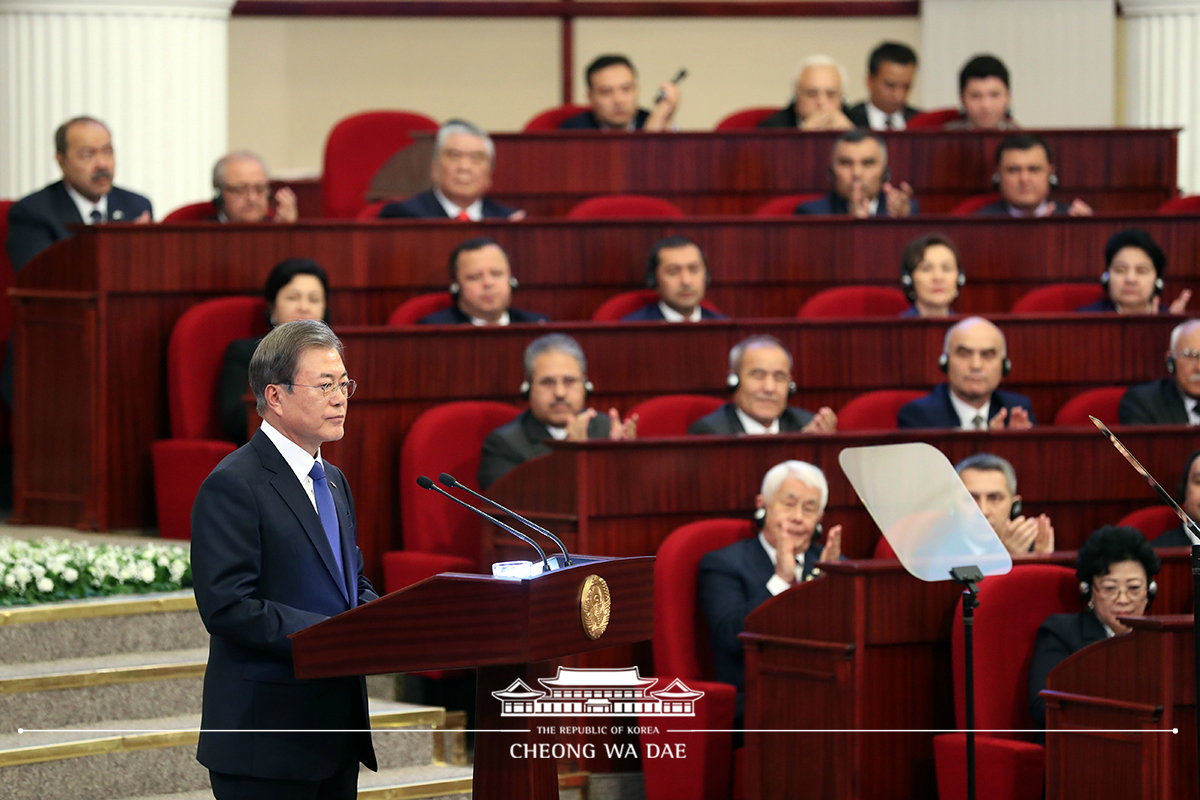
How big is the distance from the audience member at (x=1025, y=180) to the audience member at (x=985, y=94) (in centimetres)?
29

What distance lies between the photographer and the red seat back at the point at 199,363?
2.58m

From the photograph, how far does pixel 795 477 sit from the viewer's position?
7.02ft

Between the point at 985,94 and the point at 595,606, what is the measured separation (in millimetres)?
2468

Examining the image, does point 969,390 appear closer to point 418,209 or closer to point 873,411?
point 873,411

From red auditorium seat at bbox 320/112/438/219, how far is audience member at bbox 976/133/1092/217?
1089mm

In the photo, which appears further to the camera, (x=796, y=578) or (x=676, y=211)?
(x=676, y=211)

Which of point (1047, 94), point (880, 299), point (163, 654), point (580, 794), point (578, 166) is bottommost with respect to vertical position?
point (580, 794)

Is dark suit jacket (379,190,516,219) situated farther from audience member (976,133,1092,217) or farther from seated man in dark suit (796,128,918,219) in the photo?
audience member (976,133,1092,217)

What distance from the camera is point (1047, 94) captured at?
4426mm

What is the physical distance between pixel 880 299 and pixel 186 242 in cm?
109

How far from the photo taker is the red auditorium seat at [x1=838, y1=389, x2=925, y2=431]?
2.61m

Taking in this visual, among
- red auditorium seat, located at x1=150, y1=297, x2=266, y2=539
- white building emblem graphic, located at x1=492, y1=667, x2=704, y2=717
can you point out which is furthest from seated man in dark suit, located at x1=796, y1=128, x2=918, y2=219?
white building emblem graphic, located at x1=492, y1=667, x2=704, y2=717

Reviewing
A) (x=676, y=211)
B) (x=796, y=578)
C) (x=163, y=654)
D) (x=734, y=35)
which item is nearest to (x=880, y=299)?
(x=676, y=211)

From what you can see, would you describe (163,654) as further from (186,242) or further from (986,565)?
(986,565)
